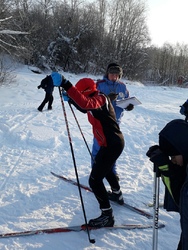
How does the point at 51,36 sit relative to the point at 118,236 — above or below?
above

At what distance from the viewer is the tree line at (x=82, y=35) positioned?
22531 mm

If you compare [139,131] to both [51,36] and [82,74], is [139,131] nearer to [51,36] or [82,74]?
[82,74]

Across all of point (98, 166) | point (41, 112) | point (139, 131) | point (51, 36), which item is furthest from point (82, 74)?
point (98, 166)

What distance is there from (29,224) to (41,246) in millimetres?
450

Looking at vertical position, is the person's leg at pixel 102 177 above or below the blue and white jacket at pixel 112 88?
below

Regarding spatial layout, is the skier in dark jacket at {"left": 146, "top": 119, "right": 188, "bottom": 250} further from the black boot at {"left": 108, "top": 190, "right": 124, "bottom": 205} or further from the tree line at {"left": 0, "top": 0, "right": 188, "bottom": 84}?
the tree line at {"left": 0, "top": 0, "right": 188, "bottom": 84}

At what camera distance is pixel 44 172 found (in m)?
4.64

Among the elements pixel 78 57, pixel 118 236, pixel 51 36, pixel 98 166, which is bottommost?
pixel 118 236

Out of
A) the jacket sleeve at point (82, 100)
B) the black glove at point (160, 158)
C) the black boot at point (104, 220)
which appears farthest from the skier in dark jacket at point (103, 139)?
the black glove at point (160, 158)

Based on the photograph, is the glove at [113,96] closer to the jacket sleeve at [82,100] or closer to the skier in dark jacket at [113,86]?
the skier in dark jacket at [113,86]

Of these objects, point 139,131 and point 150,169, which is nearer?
point 150,169

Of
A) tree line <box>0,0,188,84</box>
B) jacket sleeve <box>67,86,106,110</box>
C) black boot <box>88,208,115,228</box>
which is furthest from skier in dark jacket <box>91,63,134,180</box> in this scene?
tree line <box>0,0,188,84</box>

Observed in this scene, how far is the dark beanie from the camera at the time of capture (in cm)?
185

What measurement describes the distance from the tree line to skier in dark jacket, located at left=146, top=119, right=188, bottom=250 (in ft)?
57.7
